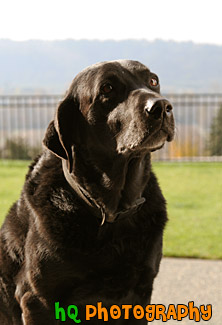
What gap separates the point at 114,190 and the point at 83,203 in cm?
17

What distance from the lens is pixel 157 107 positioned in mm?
2158

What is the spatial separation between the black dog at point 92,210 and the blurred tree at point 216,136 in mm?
10150

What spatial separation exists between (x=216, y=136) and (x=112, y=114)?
10554mm

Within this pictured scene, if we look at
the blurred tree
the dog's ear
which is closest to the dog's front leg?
the dog's ear

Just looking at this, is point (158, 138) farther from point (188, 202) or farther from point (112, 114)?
point (188, 202)

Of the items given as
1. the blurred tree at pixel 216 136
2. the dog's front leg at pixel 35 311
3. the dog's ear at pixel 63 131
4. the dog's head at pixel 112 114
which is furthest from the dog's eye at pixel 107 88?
the blurred tree at pixel 216 136

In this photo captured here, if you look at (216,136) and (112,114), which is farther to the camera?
(216,136)

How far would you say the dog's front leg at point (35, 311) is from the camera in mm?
2348

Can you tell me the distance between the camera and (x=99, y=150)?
95.0 inches

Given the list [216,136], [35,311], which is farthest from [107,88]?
[216,136]

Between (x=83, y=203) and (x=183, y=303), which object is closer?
(x=83, y=203)

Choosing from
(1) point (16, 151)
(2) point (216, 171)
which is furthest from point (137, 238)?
(1) point (16, 151)

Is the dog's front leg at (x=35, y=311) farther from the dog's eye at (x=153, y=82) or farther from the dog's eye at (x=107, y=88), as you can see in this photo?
the dog's eye at (x=153, y=82)

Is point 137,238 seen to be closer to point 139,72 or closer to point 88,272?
point 88,272
